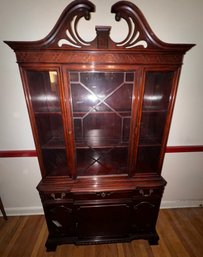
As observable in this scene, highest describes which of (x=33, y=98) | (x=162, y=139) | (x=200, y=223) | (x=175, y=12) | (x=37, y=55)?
(x=175, y=12)

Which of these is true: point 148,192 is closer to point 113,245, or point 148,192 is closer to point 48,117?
point 113,245

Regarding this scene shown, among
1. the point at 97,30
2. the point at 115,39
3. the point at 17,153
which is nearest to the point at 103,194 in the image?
the point at 17,153

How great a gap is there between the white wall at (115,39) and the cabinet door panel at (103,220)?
0.83 metres

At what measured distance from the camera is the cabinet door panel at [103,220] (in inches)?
57.0

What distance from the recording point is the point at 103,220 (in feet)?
4.93

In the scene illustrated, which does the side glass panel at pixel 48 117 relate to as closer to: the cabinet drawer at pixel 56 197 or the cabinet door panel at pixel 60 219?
the cabinet drawer at pixel 56 197

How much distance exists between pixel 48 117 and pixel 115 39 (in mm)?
1003

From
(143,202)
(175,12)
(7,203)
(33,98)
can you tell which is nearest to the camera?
(33,98)

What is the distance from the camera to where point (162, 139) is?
1.32m

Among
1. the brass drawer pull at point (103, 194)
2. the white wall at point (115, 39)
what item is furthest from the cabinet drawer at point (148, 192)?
the white wall at point (115, 39)

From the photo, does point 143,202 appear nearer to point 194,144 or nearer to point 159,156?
point 159,156

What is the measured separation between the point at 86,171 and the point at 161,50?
4.26ft

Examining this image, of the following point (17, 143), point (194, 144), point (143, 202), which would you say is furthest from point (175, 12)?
point (17, 143)

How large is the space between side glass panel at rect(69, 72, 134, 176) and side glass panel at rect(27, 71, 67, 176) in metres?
0.18
